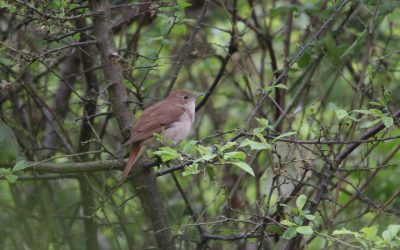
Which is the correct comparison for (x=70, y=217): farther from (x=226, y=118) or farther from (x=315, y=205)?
(x=226, y=118)

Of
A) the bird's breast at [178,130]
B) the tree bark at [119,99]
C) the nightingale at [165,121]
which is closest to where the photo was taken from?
the tree bark at [119,99]

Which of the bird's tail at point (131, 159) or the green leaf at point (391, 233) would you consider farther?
the bird's tail at point (131, 159)

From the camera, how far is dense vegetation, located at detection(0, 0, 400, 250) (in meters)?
3.90

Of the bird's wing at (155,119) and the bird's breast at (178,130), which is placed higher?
→ the bird's wing at (155,119)

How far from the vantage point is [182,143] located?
480 centimetres

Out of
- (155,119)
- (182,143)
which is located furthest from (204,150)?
(155,119)

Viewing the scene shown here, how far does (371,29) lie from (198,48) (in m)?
1.44

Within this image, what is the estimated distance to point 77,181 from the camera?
5480 mm

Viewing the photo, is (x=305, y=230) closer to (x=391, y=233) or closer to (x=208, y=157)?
(x=391, y=233)

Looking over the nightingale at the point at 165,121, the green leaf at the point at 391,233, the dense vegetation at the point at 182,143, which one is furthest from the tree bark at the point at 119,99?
the green leaf at the point at 391,233

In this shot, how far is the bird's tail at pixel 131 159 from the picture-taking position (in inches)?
169

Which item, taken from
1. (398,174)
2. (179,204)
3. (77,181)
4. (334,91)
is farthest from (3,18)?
(398,174)

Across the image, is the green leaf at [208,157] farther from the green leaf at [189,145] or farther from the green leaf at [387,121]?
the green leaf at [387,121]

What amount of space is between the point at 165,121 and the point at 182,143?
0.32 m
